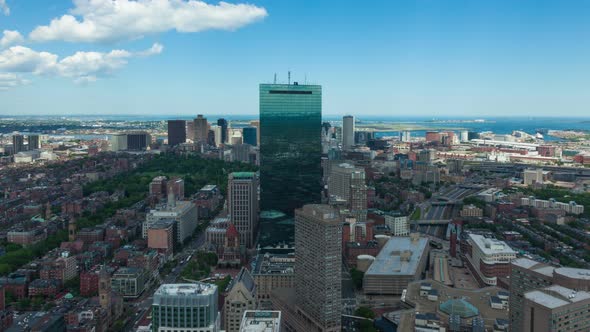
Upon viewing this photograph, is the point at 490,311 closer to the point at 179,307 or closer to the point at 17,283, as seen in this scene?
the point at 179,307

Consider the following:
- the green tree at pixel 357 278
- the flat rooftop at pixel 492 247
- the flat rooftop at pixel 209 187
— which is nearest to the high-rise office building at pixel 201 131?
the flat rooftop at pixel 209 187

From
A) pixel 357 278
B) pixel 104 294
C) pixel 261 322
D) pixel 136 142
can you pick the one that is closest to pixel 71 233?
pixel 104 294

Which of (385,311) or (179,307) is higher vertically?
(179,307)

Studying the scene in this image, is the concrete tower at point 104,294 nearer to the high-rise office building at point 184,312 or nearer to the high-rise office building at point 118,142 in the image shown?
the high-rise office building at point 184,312

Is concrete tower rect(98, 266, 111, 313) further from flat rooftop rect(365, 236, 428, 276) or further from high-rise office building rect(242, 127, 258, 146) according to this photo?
high-rise office building rect(242, 127, 258, 146)

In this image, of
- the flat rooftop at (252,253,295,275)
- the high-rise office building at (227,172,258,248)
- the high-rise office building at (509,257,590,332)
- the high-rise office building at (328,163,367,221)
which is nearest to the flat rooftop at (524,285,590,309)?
the high-rise office building at (509,257,590,332)

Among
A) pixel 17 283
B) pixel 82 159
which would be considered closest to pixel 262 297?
pixel 17 283

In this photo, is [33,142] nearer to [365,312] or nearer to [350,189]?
[350,189]

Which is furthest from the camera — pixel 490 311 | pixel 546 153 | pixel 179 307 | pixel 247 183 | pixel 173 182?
pixel 546 153
